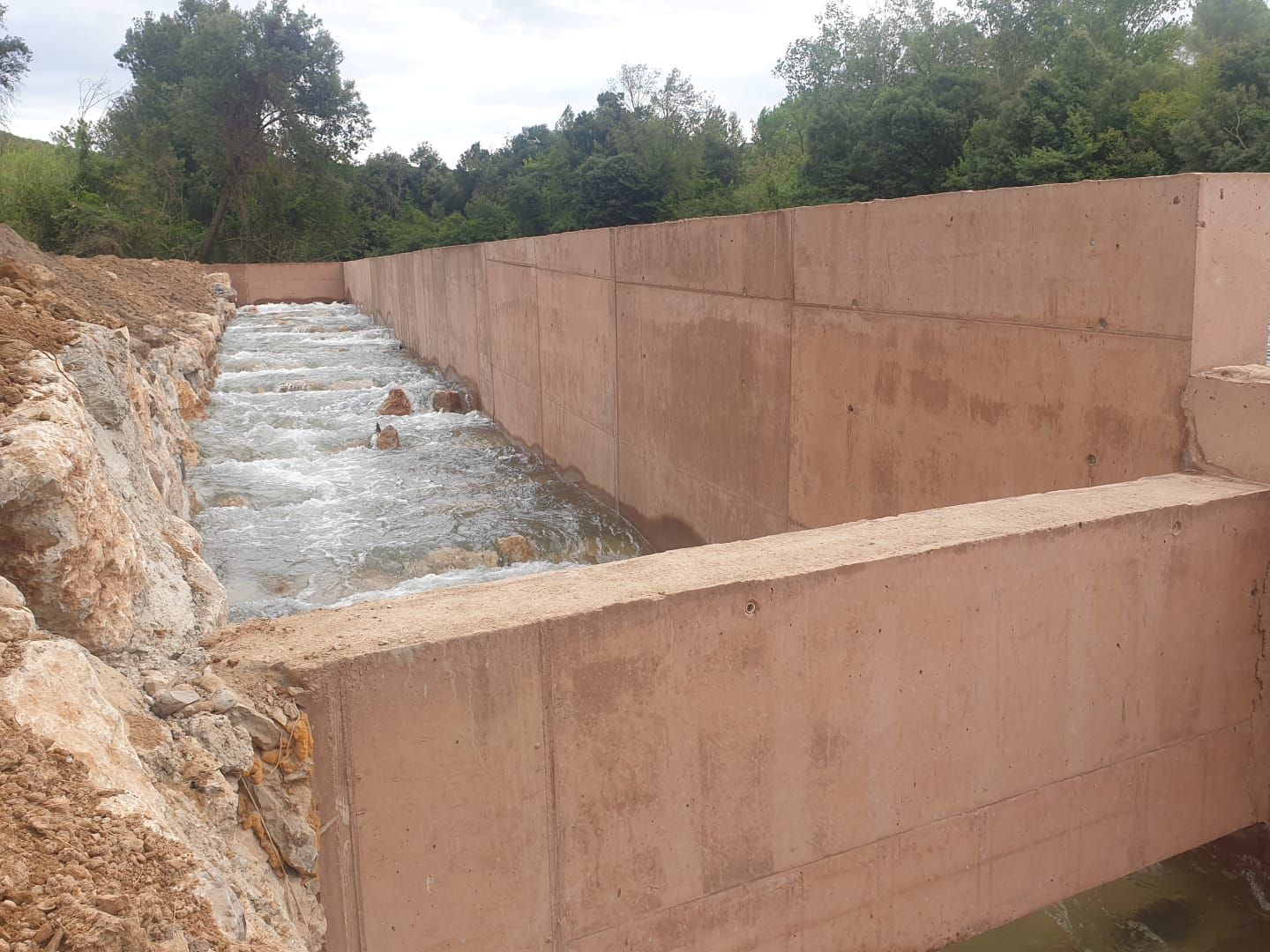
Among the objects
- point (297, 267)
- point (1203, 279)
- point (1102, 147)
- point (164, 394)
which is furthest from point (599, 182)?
point (1203, 279)

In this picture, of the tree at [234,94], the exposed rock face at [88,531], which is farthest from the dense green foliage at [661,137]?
the exposed rock face at [88,531]

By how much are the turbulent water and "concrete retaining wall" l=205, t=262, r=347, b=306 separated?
132 ft

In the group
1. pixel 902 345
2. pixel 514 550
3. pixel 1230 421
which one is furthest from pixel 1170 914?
pixel 514 550

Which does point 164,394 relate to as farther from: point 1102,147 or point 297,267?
point 297,267

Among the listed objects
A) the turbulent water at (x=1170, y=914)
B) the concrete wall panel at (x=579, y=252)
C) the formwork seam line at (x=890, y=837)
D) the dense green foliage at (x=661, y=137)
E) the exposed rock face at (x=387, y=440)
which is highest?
the dense green foliage at (x=661, y=137)

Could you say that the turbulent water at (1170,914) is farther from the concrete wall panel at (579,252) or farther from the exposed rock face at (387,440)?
the exposed rock face at (387,440)

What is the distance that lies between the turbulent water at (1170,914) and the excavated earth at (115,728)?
3.25m

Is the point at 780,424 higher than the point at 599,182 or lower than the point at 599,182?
lower

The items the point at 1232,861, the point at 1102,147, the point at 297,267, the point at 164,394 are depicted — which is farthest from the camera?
the point at 297,267

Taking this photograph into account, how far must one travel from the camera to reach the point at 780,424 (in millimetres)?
7332

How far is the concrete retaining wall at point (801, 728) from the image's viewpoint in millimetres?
2814

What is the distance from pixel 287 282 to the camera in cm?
4294

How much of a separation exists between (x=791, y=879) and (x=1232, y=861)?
248 cm

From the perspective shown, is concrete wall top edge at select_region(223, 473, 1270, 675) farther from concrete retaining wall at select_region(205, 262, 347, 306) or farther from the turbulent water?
concrete retaining wall at select_region(205, 262, 347, 306)
